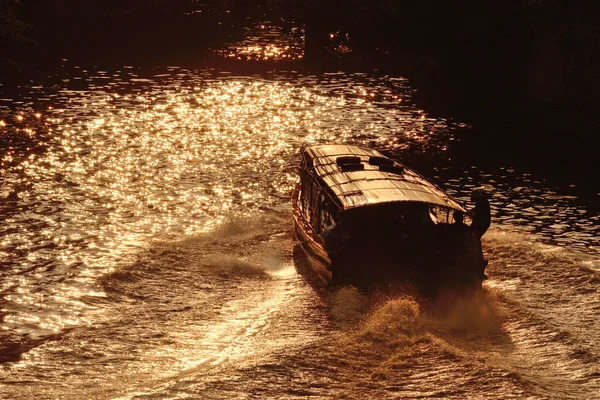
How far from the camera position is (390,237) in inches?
1024

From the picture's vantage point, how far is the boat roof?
86.5 feet

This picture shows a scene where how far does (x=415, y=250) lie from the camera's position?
25672 millimetres

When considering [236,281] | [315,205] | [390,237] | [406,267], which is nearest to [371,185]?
[390,237]

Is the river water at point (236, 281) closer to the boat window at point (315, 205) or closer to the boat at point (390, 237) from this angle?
the boat at point (390, 237)

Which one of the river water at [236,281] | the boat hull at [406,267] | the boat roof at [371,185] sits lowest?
the river water at [236,281]

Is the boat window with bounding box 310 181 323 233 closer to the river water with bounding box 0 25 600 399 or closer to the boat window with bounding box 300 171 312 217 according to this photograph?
the boat window with bounding box 300 171 312 217

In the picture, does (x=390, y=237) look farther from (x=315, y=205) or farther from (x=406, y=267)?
(x=315, y=205)

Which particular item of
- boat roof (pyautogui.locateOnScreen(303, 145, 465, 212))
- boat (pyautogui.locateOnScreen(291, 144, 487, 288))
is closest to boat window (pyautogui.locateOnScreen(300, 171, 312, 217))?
boat roof (pyautogui.locateOnScreen(303, 145, 465, 212))

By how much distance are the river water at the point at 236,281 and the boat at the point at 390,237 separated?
26.1 inches

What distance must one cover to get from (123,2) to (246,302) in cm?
7322

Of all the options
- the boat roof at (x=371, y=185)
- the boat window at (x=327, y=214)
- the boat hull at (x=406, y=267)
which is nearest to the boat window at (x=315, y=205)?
the boat window at (x=327, y=214)

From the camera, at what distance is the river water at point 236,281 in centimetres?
2259

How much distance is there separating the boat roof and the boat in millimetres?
29

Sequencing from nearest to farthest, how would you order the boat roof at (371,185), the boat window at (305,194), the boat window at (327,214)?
the boat roof at (371,185) → the boat window at (327,214) → the boat window at (305,194)
